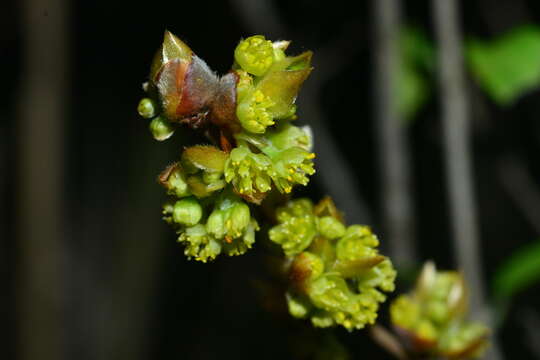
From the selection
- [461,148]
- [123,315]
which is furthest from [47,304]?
[461,148]

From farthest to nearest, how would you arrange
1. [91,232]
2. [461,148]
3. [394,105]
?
[91,232]
[394,105]
[461,148]

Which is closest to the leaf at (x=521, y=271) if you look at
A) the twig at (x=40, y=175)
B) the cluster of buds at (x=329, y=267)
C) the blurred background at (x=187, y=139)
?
the blurred background at (x=187, y=139)

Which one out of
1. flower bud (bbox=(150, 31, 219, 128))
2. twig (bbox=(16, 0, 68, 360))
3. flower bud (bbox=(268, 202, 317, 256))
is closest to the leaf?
flower bud (bbox=(268, 202, 317, 256))

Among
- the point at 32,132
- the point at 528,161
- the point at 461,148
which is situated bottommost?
the point at 528,161

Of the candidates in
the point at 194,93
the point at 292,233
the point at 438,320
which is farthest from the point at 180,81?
the point at 438,320

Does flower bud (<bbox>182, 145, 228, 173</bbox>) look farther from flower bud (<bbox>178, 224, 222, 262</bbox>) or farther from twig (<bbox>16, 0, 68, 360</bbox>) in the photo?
twig (<bbox>16, 0, 68, 360</bbox>)

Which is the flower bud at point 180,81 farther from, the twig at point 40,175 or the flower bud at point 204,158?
the twig at point 40,175

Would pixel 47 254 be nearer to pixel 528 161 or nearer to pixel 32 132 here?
pixel 32 132

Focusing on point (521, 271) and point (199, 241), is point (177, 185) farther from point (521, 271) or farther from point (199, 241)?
point (521, 271)
